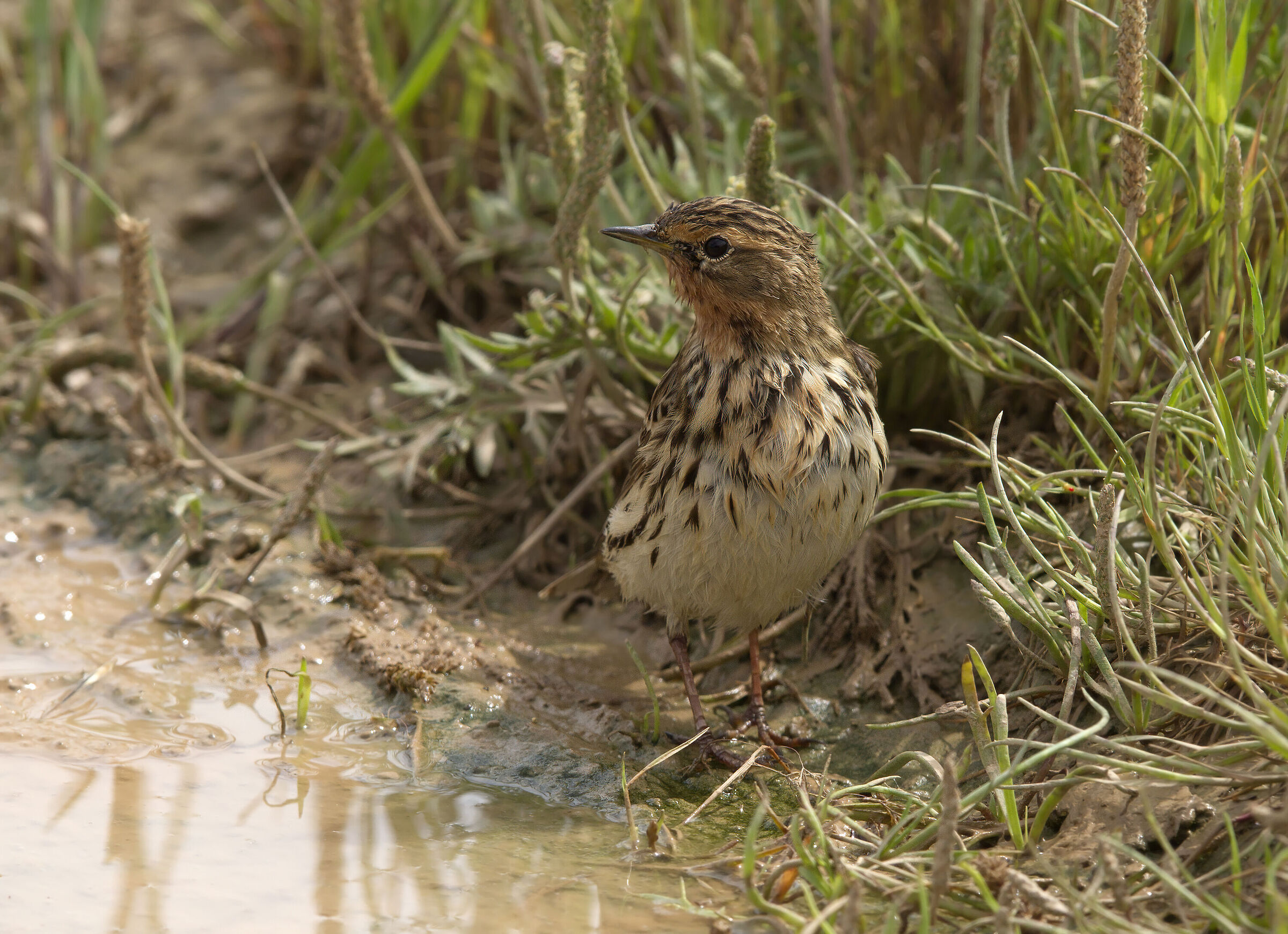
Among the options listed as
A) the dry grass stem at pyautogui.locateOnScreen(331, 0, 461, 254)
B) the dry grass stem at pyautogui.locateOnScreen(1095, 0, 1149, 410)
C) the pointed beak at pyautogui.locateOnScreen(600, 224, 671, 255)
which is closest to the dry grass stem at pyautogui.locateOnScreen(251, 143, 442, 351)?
the dry grass stem at pyautogui.locateOnScreen(331, 0, 461, 254)

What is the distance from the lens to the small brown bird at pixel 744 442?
122 inches

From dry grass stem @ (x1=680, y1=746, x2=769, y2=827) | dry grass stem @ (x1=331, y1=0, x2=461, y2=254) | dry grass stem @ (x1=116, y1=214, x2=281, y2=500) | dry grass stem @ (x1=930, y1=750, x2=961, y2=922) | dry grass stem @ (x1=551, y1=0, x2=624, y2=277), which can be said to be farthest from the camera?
dry grass stem @ (x1=331, y1=0, x2=461, y2=254)

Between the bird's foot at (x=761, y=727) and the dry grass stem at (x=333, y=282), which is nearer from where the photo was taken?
the bird's foot at (x=761, y=727)

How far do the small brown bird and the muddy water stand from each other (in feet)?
2.15

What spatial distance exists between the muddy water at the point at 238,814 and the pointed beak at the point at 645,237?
4.62ft

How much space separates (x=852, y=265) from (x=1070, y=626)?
1.36 metres

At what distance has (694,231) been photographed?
333 cm

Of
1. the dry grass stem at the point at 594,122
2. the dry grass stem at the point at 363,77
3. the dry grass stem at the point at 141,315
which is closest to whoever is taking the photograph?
the dry grass stem at the point at 594,122

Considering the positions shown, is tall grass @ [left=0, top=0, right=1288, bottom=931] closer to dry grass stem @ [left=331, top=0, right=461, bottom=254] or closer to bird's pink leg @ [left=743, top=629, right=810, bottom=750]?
dry grass stem @ [left=331, top=0, right=461, bottom=254]

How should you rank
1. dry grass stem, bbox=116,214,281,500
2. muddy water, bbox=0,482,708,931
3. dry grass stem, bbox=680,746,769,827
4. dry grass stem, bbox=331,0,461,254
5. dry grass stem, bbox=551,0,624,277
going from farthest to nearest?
dry grass stem, bbox=331,0,461,254, dry grass stem, bbox=116,214,281,500, dry grass stem, bbox=551,0,624,277, dry grass stem, bbox=680,746,769,827, muddy water, bbox=0,482,708,931

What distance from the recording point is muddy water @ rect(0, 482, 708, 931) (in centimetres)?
264

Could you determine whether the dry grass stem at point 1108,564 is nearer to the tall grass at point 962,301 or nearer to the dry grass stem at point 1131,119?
the tall grass at point 962,301

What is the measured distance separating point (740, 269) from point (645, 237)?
0.27m

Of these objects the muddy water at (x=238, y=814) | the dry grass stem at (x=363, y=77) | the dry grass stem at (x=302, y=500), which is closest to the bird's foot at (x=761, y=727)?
the muddy water at (x=238, y=814)
